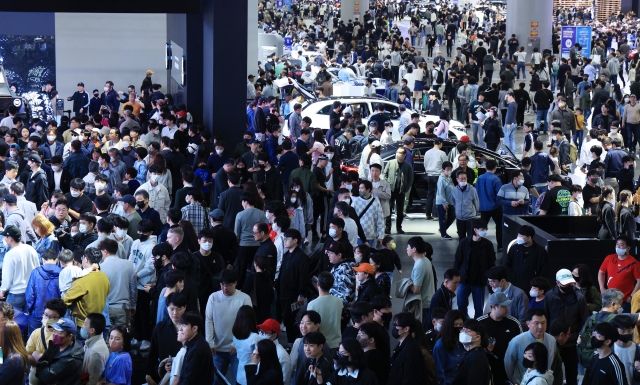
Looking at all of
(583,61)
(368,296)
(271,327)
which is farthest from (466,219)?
(583,61)

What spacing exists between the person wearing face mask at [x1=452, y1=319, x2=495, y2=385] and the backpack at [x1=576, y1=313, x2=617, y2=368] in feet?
5.75

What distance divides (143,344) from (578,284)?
499 centimetres

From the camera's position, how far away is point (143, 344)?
38.4ft

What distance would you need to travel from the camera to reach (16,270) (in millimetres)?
10469

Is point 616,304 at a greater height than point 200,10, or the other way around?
point 200,10

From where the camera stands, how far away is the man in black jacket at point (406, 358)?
8.40 meters

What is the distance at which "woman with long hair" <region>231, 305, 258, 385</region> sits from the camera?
28.7 feet

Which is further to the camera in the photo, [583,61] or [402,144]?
[583,61]

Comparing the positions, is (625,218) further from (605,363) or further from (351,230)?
(605,363)

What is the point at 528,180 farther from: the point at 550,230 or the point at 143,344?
the point at 143,344

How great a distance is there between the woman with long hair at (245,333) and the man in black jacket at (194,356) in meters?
0.45

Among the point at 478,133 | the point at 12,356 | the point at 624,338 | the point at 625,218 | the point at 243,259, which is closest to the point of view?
the point at 12,356

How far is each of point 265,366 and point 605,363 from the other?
2.90 m

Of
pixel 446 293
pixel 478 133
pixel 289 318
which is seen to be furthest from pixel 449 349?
pixel 478 133
